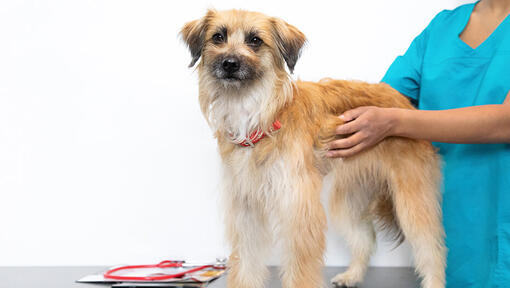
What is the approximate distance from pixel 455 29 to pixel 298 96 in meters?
A: 0.86

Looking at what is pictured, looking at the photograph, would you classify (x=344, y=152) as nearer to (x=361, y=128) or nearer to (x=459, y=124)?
(x=361, y=128)

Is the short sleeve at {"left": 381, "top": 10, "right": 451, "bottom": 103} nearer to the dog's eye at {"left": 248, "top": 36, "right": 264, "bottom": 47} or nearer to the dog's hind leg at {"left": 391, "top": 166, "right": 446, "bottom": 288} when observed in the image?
the dog's hind leg at {"left": 391, "top": 166, "right": 446, "bottom": 288}

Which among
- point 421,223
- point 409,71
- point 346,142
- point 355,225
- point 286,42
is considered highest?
point 286,42

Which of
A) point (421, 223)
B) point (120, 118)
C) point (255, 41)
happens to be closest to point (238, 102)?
point (255, 41)

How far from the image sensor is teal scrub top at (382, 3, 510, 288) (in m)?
1.75

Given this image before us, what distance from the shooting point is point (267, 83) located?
1615 millimetres

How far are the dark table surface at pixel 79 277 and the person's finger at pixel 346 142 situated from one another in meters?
0.76

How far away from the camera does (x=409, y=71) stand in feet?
6.69

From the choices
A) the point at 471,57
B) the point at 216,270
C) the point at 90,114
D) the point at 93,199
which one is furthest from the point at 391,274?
the point at 90,114

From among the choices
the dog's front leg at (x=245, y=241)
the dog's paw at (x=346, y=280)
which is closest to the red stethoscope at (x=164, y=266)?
the dog's front leg at (x=245, y=241)

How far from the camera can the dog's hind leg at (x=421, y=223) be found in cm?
187

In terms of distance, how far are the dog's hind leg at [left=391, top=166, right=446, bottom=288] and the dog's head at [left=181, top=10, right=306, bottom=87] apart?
2.38 ft

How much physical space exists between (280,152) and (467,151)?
2.91 ft

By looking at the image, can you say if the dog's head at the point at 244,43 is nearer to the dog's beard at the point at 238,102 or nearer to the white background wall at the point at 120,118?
the dog's beard at the point at 238,102
